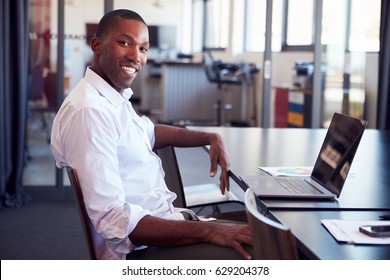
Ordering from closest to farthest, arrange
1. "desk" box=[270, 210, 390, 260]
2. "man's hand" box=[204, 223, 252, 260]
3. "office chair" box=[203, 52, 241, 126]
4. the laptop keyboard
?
"desk" box=[270, 210, 390, 260] → "man's hand" box=[204, 223, 252, 260] → the laptop keyboard → "office chair" box=[203, 52, 241, 126]

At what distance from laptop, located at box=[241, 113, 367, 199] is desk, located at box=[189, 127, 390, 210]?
0.04 meters

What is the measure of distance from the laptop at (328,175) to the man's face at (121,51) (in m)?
0.48

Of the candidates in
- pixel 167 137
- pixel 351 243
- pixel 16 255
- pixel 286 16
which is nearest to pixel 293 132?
pixel 167 137

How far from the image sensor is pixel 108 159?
5.74ft

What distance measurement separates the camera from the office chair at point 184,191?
2.56 meters

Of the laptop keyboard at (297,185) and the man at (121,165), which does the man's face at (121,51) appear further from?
the laptop keyboard at (297,185)

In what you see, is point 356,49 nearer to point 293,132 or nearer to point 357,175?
point 293,132

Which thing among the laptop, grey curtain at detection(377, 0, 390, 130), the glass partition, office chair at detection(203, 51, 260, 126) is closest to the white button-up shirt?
the laptop

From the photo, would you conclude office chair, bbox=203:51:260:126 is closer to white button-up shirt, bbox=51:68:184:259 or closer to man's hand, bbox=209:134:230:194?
man's hand, bbox=209:134:230:194

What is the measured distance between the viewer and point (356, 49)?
21.2ft

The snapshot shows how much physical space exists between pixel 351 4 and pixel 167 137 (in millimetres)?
4448

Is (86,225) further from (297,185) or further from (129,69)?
(297,185)

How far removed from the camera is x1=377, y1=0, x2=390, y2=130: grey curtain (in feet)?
16.9

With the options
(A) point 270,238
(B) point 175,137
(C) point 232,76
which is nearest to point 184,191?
(B) point 175,137
